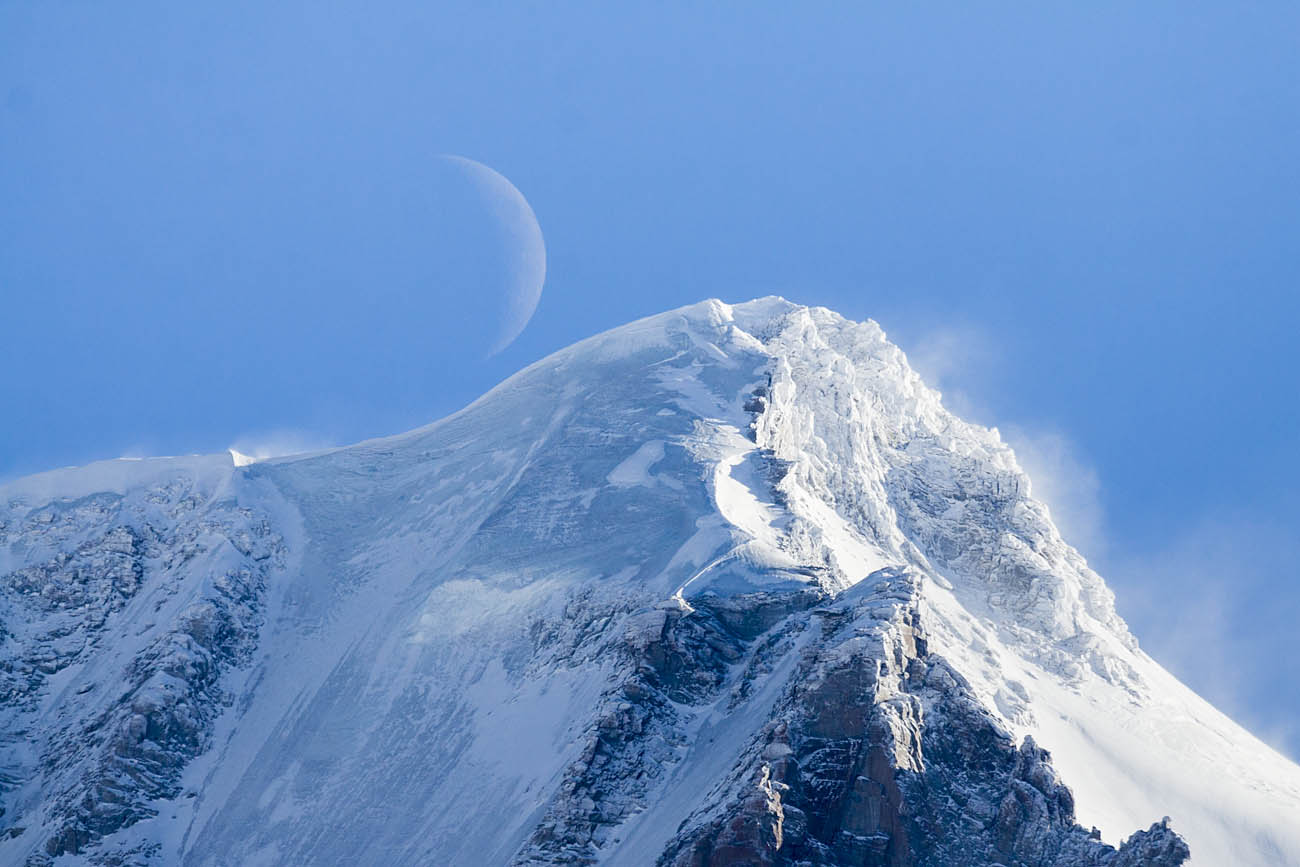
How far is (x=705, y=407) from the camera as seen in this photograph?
645 feet

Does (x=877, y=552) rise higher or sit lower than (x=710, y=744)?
higher

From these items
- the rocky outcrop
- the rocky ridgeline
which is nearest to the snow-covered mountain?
the rocky outcrop

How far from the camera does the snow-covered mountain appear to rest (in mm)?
115812

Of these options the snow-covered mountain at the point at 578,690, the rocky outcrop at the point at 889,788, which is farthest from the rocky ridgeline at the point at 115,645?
the rocky outcrop at the point at 889,788

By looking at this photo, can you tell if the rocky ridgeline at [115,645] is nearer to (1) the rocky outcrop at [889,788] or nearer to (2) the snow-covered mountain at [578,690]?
(2) the snow-covered mountain at [578,690]

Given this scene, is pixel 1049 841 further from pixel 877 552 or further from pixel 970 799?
pixel 877 552

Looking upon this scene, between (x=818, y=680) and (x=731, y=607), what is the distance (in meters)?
27.2

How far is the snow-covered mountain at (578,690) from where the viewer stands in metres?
116

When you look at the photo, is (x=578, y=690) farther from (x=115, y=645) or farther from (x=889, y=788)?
(x=115, y=645)

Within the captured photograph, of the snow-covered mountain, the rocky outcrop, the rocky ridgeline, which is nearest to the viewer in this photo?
the rocky outcrop

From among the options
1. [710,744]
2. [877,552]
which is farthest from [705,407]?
[710,744]

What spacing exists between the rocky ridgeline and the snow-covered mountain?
1.26 ft

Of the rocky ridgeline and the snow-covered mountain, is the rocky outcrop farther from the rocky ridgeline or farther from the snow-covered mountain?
the rocky ridgeline

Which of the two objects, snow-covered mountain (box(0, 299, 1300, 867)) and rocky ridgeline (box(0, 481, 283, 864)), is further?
rocky ridgeline (box(0, 481, 283, 864))
